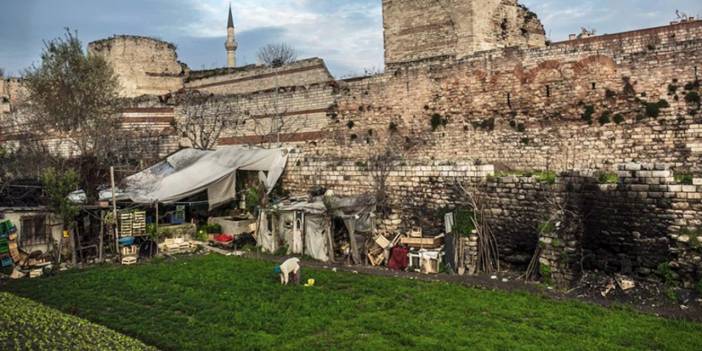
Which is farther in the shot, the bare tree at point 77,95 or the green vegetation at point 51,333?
the bare tree at point 77,95

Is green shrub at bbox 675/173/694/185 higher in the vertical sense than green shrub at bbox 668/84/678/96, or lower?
lower

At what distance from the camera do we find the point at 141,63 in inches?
1235

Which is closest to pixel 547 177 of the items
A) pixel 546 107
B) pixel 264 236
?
pixel 546 107

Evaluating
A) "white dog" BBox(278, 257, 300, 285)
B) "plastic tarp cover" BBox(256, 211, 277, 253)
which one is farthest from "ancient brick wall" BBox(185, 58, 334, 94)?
"white dog" BBox(278, 257, 300, 285)

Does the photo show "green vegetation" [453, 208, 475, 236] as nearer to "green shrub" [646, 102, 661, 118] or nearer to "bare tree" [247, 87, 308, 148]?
"green shrub" [646, 102, 661, 118]

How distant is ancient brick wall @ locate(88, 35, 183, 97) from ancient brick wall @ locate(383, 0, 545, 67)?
16082 mm

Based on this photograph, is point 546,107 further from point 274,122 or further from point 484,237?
point 274,122

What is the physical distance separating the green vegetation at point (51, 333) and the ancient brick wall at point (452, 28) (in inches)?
568

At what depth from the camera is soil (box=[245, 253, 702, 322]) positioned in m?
8.40

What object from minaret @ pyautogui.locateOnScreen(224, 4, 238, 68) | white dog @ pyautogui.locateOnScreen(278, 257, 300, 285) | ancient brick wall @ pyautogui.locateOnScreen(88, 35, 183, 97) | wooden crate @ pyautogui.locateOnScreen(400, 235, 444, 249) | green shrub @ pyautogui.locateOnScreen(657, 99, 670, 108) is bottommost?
white dog @ pyautogui.locateOnScreen(278, 257, 300, 285)

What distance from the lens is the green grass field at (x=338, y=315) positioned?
7238mm

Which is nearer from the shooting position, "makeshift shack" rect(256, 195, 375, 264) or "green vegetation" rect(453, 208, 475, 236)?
"green vegetation" rect(453, 208, 475, 236)

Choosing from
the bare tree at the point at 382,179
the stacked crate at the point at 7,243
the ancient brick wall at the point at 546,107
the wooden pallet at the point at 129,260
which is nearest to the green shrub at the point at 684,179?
the ancient brick wall at the point at 546,107

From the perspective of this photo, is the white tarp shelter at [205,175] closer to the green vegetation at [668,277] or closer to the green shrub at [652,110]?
the green shrub at [652,110]
